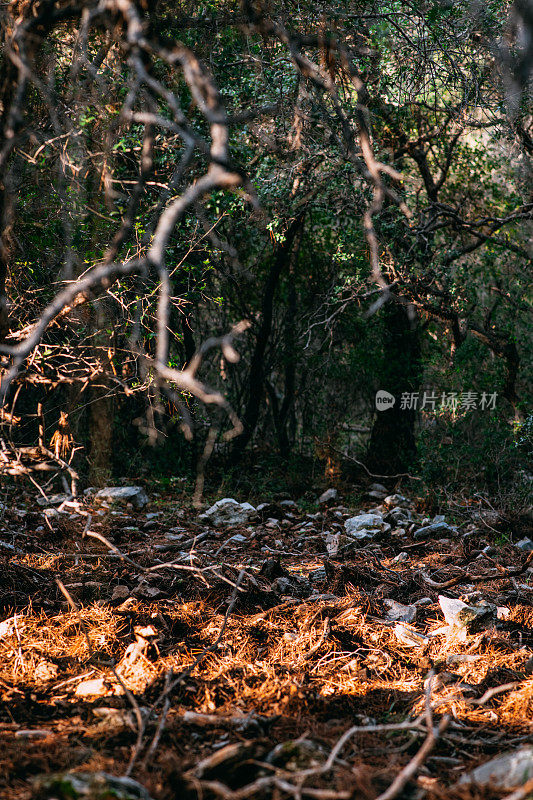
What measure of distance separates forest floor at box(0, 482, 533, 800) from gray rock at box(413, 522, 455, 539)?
0.68 meters

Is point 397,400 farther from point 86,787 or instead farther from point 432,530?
point 86,787

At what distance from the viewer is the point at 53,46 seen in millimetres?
4383

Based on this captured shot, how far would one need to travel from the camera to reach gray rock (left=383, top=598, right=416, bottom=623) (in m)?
3.61

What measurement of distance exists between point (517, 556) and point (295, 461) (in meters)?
4.45

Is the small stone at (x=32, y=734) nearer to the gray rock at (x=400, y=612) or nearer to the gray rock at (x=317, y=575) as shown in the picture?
the gray rock at (x=400, y=612)

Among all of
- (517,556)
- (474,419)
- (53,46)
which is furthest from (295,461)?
(53,46)

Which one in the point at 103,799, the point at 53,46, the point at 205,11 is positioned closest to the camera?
the point at 103,799

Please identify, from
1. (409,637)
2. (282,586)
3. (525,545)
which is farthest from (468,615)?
(525,545)

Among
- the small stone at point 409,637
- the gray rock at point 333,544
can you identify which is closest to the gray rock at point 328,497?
the gray rock at point 333,544

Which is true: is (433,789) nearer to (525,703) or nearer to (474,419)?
(525,703)

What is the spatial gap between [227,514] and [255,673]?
364 centimetres

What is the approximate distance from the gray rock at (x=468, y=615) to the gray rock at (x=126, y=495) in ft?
13.1

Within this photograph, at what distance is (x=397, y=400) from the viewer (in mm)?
9062

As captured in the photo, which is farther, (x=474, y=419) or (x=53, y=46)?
(x=474, y=419)
